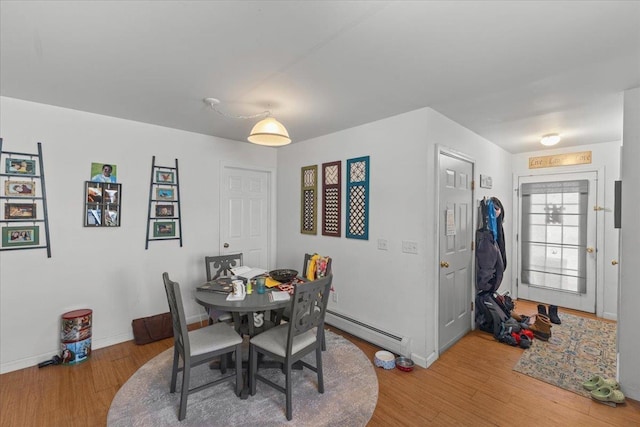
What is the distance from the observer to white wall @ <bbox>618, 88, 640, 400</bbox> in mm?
2193

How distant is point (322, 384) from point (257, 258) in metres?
2.36

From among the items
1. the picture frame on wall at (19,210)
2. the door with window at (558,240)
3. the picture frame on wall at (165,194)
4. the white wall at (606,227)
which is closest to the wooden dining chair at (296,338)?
the picture frame on wall at (165,194)

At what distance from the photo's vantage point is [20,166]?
2611mm

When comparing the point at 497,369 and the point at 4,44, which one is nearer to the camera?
the point at 4,44

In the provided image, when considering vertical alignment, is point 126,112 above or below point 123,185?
above

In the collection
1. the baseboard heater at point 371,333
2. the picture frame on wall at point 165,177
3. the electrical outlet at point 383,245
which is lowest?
the baseboard heater at point 371,333

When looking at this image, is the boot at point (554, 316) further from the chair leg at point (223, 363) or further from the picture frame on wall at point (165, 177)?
the picture frame on wall at point (165, 177)

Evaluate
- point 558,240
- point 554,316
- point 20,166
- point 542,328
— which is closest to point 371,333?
point 542,328

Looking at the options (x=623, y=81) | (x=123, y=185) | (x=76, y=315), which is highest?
(x=623, y=81)

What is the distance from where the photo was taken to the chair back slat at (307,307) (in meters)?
2.03

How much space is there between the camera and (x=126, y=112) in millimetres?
2930

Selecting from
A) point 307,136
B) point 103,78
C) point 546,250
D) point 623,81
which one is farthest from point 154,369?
point 546,250

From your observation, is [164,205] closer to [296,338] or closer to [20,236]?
[20,236]

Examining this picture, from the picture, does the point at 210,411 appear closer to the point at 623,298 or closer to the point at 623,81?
the point at 623,298
